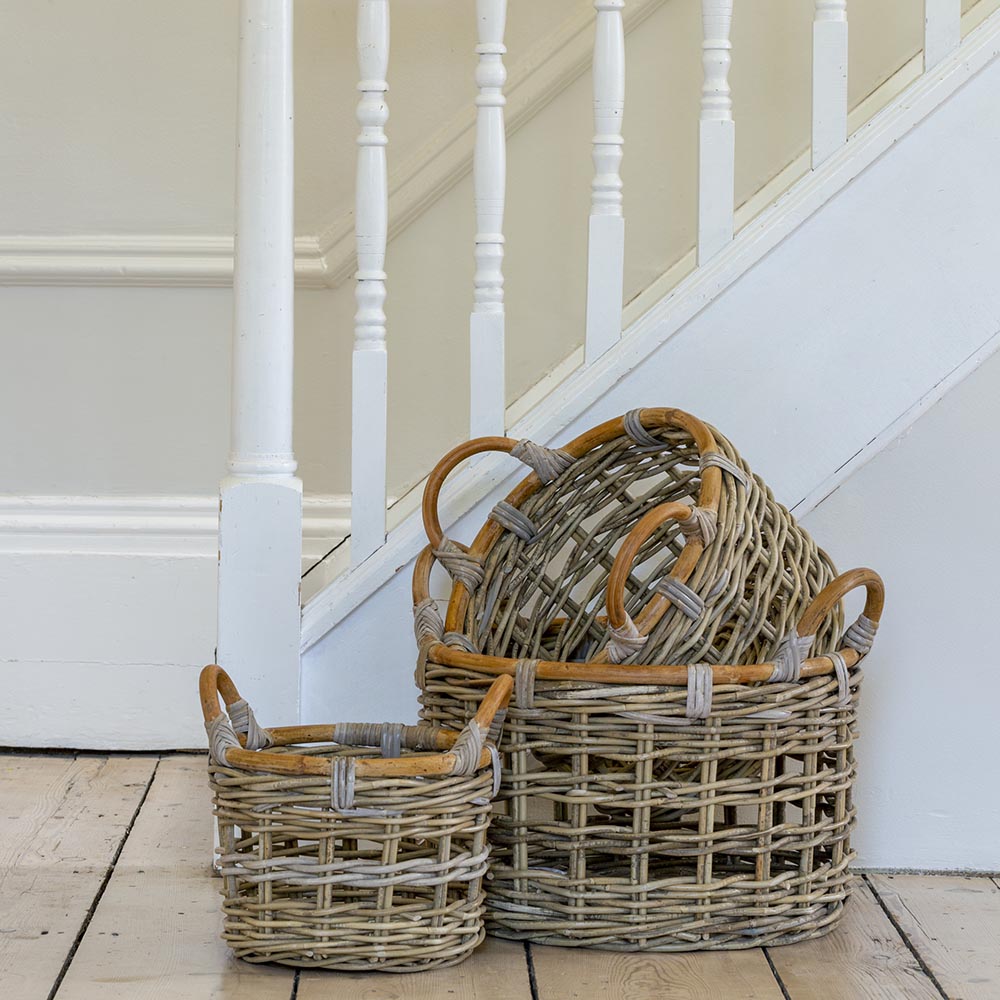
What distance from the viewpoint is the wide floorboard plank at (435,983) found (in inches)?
43.3

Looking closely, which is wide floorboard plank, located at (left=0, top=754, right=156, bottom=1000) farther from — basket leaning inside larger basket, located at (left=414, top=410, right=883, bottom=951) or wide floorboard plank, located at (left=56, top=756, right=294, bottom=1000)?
basket leaning inside larger basket, located at (left=414, top=410, right=883, bottom=951)

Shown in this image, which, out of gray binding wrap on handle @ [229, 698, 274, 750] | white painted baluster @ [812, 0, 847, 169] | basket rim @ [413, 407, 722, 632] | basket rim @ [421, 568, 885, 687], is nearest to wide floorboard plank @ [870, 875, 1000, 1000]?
basket rim @ [421, 568, 885, 687]

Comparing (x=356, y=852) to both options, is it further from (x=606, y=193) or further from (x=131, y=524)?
(x=131, y=524)

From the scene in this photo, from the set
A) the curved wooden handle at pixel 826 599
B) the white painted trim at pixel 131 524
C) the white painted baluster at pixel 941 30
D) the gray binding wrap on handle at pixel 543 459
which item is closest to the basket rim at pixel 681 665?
the curved wooden handle at pixel 826 599

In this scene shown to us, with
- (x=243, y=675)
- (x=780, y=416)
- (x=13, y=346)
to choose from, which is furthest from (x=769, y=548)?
(x=13, y=346)

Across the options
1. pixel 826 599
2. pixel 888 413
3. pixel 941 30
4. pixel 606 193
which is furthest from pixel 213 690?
pixel 941 30

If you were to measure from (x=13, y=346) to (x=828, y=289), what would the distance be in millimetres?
1229

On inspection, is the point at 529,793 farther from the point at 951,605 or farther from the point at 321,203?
the point at 321,203

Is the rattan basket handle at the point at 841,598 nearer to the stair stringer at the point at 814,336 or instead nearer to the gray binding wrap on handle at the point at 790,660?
the gray binding wrap on handle at the point at 790,660

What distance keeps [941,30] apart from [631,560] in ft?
2.51

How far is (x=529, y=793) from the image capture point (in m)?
1.17

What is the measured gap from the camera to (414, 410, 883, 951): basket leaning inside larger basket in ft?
3.69

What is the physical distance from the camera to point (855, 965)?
1187 mm

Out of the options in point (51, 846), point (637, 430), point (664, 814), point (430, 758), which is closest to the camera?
point (430, 758)
